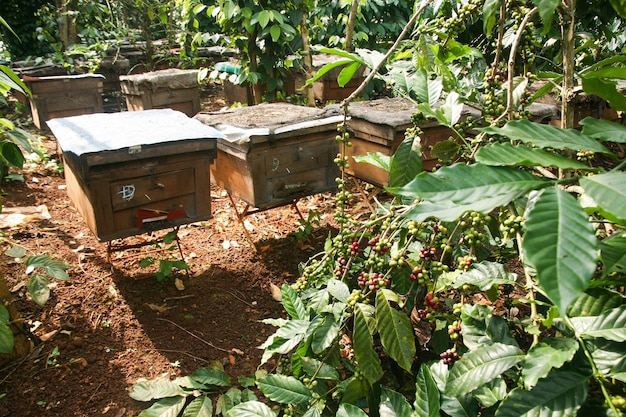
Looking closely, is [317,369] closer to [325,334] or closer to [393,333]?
[325,334]

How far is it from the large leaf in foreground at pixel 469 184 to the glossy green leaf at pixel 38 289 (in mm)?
2008

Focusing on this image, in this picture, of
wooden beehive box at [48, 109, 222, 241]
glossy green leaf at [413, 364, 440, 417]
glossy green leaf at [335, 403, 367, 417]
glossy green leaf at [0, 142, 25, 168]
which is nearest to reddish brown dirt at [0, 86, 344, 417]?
wooden beehive box at [48, 109, 222, 241]

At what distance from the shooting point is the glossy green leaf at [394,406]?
1037 millimetres

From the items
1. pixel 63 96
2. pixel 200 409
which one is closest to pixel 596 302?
pixel 200 409

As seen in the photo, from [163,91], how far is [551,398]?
209 inches

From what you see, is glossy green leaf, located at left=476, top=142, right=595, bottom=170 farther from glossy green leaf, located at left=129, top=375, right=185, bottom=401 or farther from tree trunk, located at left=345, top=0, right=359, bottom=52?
tree trunk, located at left=345, top=0, right=359, bottom=52

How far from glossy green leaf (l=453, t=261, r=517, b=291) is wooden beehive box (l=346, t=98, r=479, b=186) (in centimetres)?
181

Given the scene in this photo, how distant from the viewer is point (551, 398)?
736 millimetres

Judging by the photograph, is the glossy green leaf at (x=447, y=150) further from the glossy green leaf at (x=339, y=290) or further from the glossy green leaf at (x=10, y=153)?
the glossy green leaf at (x=10, y=153)

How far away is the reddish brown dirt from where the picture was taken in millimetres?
→ 2324

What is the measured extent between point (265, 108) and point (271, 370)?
1.95 m

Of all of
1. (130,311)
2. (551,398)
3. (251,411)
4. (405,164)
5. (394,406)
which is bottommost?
(130,311)

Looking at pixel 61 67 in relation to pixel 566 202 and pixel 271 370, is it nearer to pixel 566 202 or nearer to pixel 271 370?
pixel 271 370

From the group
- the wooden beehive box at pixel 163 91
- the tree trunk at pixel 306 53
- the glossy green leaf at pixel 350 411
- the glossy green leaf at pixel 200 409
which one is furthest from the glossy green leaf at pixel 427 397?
the wooden beehive box at pixel 163 91
